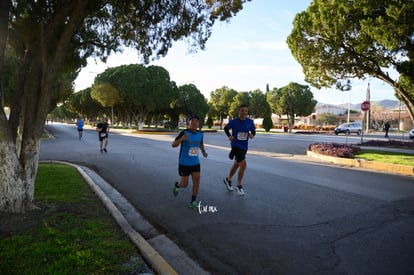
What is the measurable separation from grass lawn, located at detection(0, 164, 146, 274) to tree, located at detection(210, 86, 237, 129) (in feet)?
215

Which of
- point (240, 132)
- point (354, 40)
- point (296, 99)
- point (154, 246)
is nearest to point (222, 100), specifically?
point (296, 99)

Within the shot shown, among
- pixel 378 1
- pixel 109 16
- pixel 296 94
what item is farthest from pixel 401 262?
pixel 296 94

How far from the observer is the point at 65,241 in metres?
3.58

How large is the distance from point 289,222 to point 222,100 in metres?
68.2

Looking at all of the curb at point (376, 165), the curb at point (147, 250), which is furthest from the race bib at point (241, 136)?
the curb at point (376, 165)

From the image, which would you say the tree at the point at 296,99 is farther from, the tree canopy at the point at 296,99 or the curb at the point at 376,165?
the curb at the point at 376,165

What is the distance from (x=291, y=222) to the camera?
4.52 meters

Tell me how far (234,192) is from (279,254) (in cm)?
304

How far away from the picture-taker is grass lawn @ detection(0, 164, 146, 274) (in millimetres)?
2994

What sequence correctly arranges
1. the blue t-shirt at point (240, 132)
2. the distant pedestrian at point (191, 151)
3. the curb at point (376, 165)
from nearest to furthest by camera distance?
1. the distant pedestrian at point (191, 151)
2. the blue t-shirt at point (240, 132)
3. the curb at point (376, 165)

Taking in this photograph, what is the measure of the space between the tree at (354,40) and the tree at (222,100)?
179 feet

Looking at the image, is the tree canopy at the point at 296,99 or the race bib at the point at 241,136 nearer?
the race bib at the point at 241,136

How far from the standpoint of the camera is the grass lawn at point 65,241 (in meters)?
2.99

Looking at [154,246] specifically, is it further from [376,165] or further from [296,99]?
[296,99]
